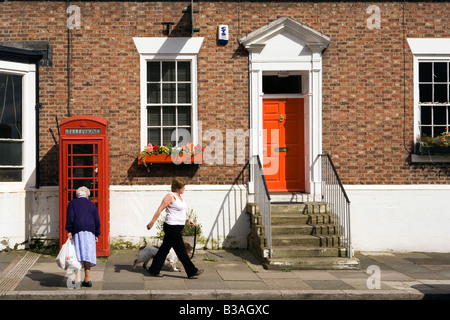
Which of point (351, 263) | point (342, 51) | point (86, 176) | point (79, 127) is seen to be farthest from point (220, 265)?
point (342, 51)

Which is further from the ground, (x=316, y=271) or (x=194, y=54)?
(x=194, y=54)

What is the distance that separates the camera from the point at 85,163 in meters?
10.4

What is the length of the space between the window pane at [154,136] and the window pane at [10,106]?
2.67 metres

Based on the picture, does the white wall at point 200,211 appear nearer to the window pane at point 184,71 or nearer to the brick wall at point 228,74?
the brick wall at point 228,74

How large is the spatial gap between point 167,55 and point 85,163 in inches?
118

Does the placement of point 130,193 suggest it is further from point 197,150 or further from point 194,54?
point 194,54

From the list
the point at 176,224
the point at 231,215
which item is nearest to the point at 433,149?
the point at 231,215

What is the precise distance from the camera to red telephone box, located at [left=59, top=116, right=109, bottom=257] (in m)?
10.2

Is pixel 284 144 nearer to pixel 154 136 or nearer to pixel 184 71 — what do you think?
pixel 184 71

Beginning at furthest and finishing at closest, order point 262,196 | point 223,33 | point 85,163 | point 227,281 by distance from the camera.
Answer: point 223,33 → point 262,196 → point 85,163 → point 227,281

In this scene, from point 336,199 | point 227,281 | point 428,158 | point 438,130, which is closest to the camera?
point 227,281

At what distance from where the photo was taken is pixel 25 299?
7.50 meters

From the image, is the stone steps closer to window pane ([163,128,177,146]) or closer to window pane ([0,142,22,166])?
window pane ([163,128,177,146])

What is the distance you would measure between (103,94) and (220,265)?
4.40m
